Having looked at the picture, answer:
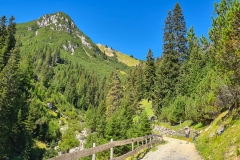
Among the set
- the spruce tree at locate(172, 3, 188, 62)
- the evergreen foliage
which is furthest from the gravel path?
the spruce tree at locate(172, 3, 188, 62)

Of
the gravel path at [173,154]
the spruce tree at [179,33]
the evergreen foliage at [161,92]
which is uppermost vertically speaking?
the spruce tree at [179,33]

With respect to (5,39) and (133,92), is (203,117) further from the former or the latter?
(5,39)

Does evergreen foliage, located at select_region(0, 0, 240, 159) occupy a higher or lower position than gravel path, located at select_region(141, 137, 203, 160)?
higher

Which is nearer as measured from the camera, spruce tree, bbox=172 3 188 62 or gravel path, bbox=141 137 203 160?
gravel path, bbox=141 137 203 160

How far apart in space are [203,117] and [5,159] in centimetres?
4217

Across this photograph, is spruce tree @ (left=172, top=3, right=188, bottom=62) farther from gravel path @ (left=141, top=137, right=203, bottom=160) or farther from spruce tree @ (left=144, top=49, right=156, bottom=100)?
gravel path @ (left=141, top=137, right=203, bottom=160)

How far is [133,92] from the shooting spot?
242 ft

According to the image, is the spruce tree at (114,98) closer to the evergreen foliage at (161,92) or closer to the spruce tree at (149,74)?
the evergreen foliage at (161,92)

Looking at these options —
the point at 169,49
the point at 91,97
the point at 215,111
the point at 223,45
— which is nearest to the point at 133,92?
the point at 169,49

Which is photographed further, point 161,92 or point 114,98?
point 114,98

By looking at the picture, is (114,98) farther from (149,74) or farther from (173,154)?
(173,154)

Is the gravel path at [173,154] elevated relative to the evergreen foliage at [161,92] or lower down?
lower down

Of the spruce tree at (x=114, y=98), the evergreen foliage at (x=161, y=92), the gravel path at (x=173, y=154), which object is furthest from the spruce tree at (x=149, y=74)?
the gravel path at (x=173, y=154)

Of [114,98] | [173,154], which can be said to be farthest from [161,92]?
[173,154]
